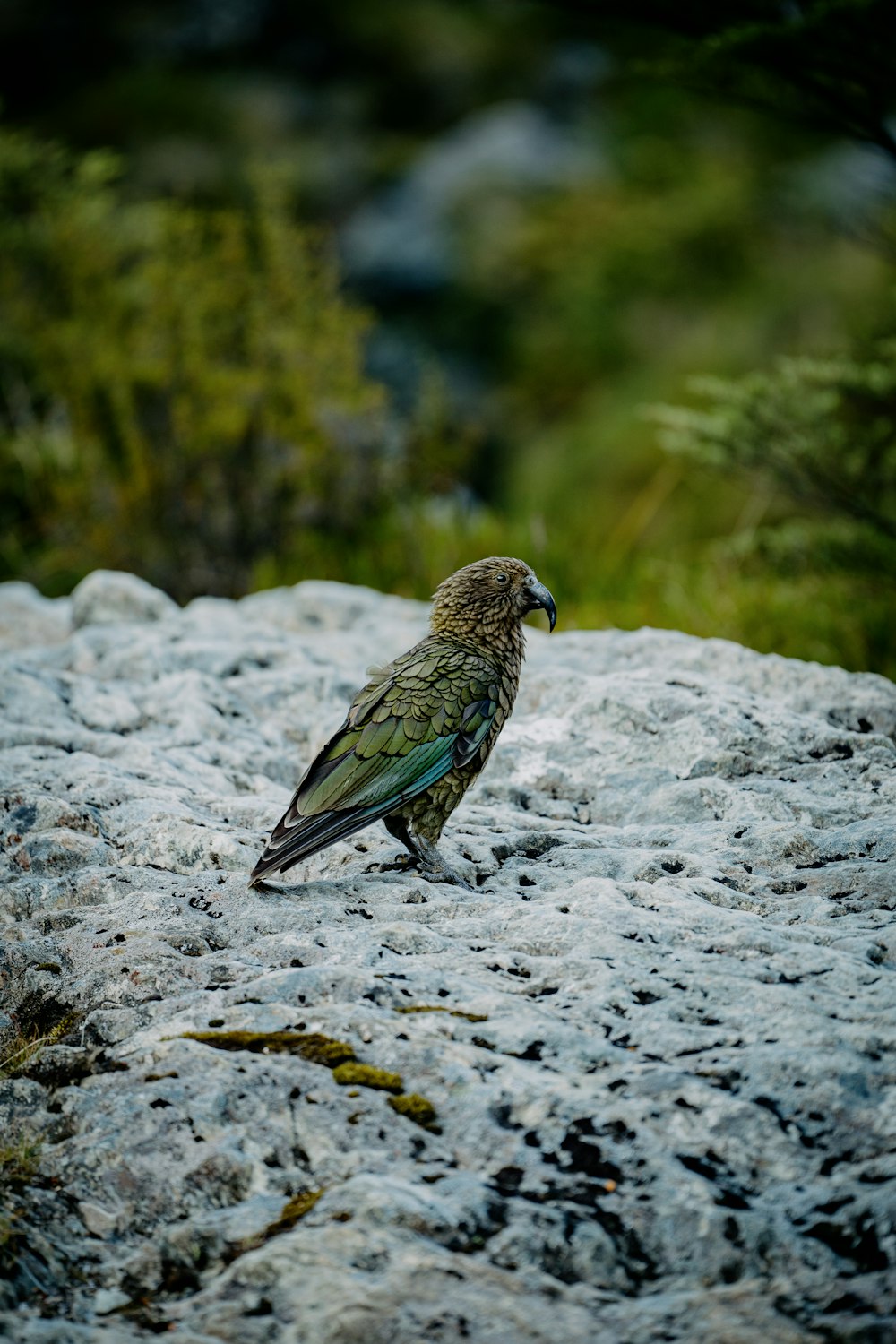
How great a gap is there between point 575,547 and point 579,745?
4.21 meters

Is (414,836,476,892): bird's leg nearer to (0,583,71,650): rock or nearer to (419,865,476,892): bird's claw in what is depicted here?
(419,865,476,892): bird's claw

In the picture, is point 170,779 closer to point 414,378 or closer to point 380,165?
point 414,378

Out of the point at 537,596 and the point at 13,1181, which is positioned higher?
the point at 537,596

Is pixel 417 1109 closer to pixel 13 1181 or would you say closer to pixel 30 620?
pixel 13 1181

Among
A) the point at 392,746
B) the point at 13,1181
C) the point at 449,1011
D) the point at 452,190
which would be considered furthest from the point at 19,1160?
the point at 452,190

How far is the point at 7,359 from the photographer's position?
36.3 feet

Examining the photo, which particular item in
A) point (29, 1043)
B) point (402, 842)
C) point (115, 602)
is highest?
point (402, 842)

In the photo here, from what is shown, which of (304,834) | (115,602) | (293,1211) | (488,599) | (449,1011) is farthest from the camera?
(115,602)

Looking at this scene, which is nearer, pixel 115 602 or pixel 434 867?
pixel 434 867

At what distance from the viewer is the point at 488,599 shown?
3988 mm

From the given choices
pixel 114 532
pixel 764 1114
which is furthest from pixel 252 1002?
pixel 114 532

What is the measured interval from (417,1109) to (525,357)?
21.0 metres

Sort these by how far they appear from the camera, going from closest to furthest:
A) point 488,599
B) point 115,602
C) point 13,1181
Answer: point 13,1181
point 488,599
point 115,602

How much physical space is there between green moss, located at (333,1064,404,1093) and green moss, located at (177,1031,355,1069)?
0.04 meters
